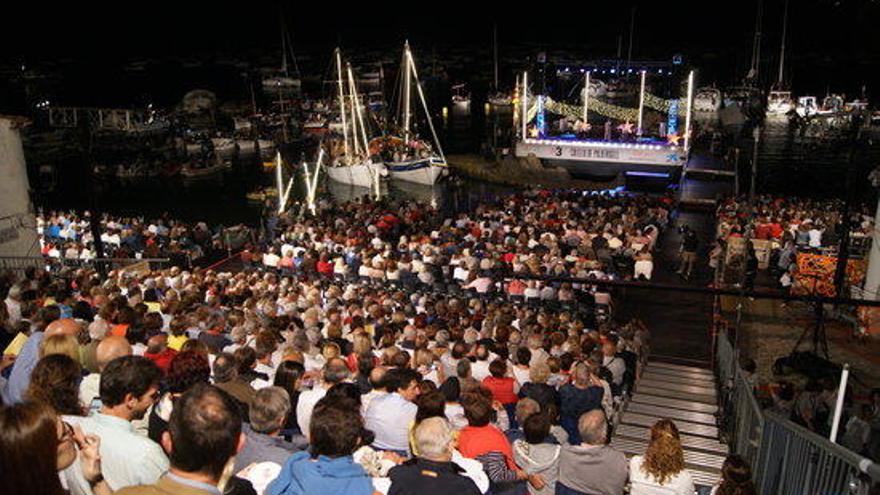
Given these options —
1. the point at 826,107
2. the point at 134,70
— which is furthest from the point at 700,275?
the point at 134,70

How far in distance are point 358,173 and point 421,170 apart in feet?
12.5

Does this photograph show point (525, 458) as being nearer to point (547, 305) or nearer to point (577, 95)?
point (547, 305)

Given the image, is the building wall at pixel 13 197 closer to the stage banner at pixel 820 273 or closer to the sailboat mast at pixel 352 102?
the stage banner at pixel 820 273

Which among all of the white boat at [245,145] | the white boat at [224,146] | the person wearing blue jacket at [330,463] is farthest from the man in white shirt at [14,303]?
the white boat at [245,145]

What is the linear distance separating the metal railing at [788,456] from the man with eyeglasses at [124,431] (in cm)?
367

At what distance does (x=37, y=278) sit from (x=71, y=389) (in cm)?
920

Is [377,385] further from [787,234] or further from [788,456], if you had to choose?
[787,234]

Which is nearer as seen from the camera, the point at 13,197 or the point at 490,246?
the point at 490,246

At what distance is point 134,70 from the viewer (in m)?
164

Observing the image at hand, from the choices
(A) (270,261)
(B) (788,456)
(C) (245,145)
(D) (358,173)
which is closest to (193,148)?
(C) (245,145)

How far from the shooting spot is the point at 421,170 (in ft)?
129

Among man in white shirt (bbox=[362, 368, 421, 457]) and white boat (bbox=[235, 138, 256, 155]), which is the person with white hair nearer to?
man in white shirt (bbox=[362, 368, 421, 457])

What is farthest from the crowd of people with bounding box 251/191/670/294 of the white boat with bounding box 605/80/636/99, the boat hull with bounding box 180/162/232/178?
the boat hull with bounding box 180/162/232/178

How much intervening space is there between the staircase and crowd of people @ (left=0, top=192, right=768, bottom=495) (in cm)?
31
